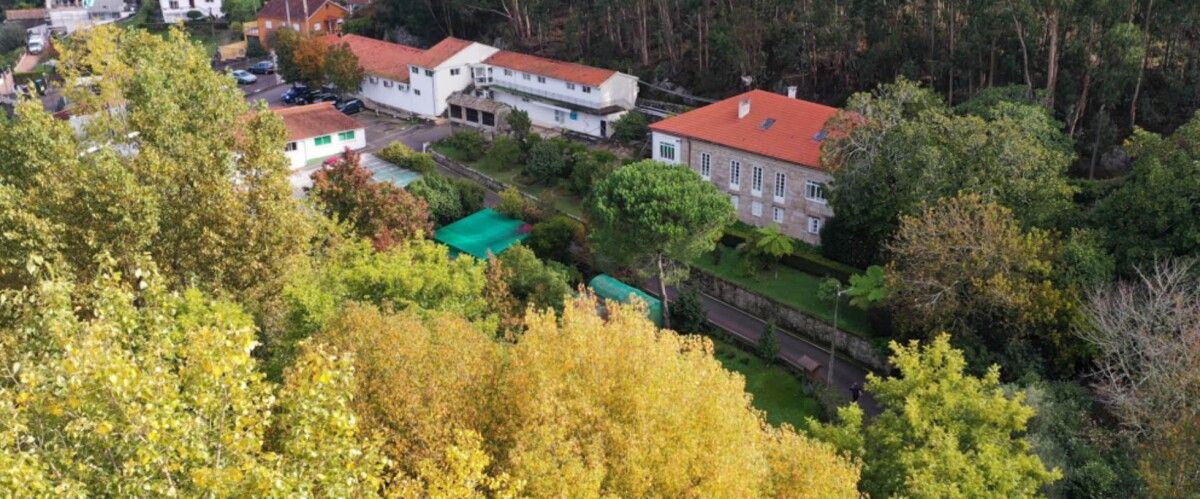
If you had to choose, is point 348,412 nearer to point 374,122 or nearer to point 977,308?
point 977,308

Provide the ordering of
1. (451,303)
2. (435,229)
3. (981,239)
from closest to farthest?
(451,303) < (981,239) < (435,229)

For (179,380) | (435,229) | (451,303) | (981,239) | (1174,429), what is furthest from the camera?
(435,229)

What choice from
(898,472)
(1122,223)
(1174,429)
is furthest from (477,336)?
(1122,223)

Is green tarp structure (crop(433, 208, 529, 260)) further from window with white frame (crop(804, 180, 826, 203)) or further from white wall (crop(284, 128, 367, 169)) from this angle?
window with white frame (crop(804, 180, 826, 203))

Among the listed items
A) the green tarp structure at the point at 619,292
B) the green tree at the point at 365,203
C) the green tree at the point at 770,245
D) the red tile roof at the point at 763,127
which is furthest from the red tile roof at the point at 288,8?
the green tree at the point at 770,245

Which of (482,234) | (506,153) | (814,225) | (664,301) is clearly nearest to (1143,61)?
(814,225)

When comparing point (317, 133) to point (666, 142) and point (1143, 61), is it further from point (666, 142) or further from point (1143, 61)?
point (1143, 61)
